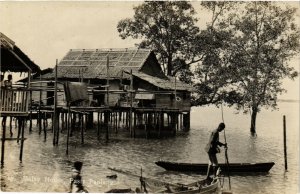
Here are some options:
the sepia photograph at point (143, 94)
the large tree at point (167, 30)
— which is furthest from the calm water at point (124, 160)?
the large tree at point (167, 30)

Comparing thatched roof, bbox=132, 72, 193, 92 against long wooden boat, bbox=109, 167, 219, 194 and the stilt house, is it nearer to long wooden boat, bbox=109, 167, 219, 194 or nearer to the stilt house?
the stilt house

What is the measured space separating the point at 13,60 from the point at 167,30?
20705 mm

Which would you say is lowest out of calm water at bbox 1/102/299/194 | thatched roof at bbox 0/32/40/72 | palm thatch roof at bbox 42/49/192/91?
calm water at bbox 1/102/299/194

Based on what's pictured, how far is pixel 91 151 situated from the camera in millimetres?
20594

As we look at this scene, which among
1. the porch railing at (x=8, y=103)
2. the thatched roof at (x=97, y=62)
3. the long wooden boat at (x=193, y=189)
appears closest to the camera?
the long wooden boat at (x=193, y=189)

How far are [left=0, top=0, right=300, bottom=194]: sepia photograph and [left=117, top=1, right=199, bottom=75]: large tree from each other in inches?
3.0

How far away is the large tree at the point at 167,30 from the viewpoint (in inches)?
1334

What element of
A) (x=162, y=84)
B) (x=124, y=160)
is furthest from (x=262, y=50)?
(x=124, y=160)

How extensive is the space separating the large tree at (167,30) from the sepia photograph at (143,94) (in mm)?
76

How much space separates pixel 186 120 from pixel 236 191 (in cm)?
2007

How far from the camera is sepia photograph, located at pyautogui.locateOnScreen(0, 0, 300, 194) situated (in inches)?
551

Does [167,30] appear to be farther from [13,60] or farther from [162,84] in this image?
[13,60]

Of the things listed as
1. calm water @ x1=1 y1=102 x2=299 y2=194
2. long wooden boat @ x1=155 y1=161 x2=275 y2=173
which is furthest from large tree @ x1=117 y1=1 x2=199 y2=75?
long wooden boat @ x1=155 y1=161 x2=275 y2=173

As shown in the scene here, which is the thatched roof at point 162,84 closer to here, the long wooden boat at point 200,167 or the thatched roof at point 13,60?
the long wooden boat at point 200,167
